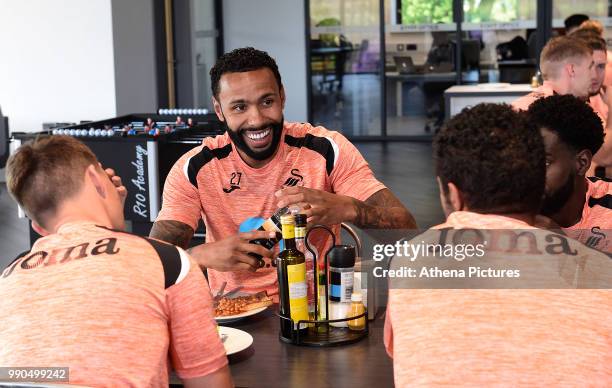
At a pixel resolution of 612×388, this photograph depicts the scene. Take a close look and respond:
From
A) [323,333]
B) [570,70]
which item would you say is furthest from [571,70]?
[323,333]

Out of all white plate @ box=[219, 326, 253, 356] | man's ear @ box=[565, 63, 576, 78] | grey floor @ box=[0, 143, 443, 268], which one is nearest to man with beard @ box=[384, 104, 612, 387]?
white plate @ box=[219, 326, 253, 356]

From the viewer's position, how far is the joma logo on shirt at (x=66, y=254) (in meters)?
1.76

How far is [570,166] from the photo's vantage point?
271 centimetres

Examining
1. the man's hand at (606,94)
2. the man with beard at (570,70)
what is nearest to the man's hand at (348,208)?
the man with beard at (570,70)

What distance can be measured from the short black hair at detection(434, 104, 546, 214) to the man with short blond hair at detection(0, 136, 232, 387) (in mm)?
581

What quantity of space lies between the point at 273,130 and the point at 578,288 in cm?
162

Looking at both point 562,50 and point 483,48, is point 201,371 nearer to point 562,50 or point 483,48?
point 562,50

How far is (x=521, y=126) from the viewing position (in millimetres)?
1700

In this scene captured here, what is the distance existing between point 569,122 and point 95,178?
4.90 ft

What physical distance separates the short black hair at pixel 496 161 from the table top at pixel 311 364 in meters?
0.52

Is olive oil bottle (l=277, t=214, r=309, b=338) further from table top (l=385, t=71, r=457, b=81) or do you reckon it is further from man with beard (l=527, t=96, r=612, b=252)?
table top (l=385, t=71, r=457, b=81)

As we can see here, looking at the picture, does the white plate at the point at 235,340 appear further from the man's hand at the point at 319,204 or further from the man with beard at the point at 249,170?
the man with beard at the point at 249,170

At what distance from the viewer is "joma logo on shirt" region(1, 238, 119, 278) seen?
69.1 inches

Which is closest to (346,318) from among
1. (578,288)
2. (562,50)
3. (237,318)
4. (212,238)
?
(237,318)
